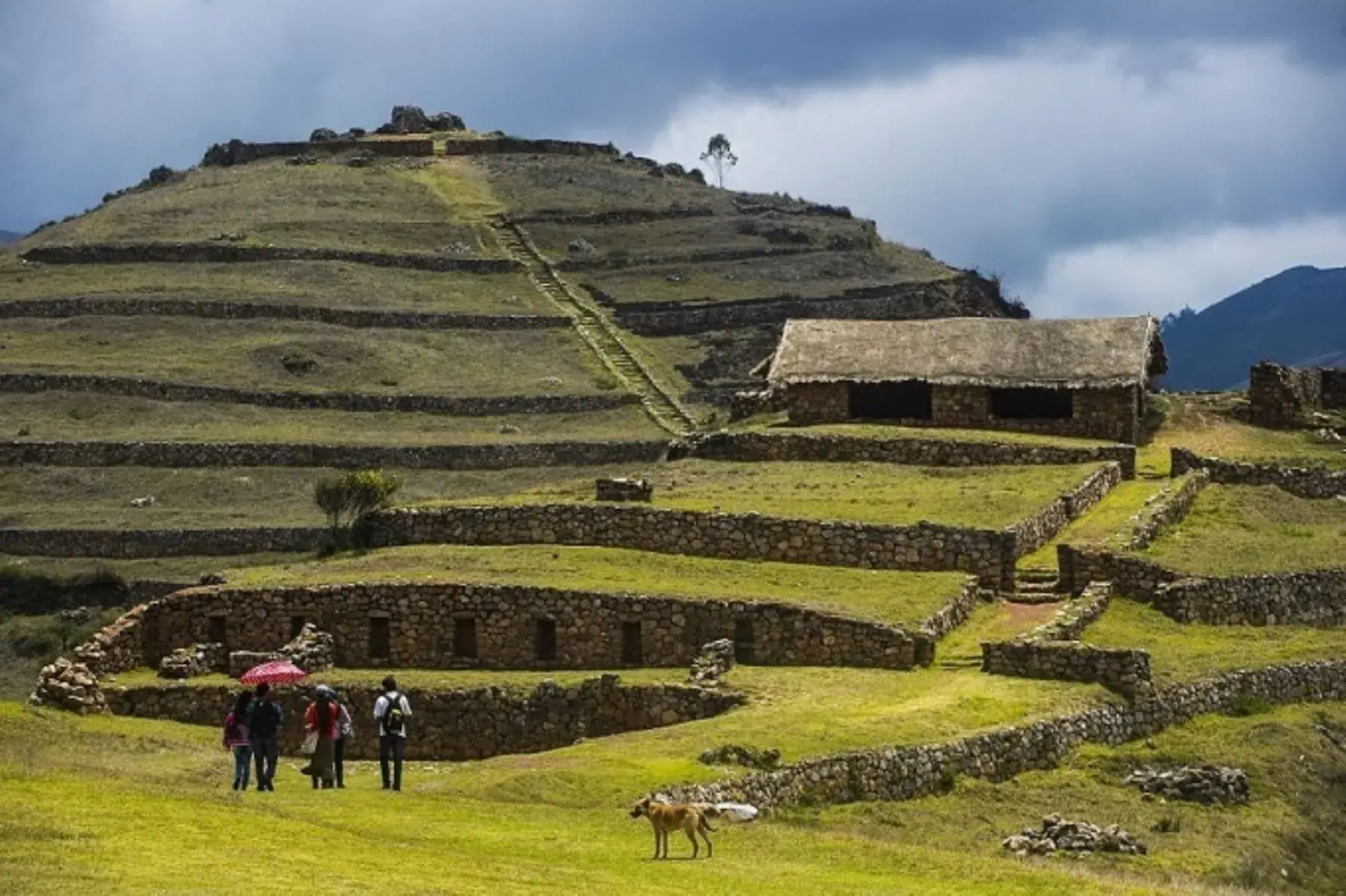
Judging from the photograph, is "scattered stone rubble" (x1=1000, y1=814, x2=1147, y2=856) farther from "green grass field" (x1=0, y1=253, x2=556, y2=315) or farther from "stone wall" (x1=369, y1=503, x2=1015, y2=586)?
"green grass field" (x1=0, y1=253, x2=556, y2=315)

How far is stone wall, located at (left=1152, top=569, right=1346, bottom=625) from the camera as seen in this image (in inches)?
1695

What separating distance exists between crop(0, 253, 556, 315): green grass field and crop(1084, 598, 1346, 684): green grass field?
6704 cm

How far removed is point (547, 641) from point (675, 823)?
1736 centimetres

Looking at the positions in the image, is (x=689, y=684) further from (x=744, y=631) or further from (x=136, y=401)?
(x=136, y=401)

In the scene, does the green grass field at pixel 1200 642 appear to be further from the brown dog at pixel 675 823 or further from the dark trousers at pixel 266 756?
the dark trousers at pixel 266 756

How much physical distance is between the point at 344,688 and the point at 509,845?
1417 cm

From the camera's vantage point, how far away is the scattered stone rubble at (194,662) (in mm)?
39844

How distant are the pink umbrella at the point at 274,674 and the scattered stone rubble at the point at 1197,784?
489 inches

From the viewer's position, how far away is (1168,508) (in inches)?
1932

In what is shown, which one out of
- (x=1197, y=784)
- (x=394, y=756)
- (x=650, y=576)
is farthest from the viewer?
(x=650, y=576)

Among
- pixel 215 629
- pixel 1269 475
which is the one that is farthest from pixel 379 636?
pixel 1269 475

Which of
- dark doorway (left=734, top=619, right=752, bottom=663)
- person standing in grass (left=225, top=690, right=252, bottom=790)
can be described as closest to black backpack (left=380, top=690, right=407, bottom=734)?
person standing in grass (left=225, top=690, right=252, bottom=790)

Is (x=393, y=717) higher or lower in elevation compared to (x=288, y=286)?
lower

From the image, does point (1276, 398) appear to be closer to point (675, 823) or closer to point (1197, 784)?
point (1197, 784)
